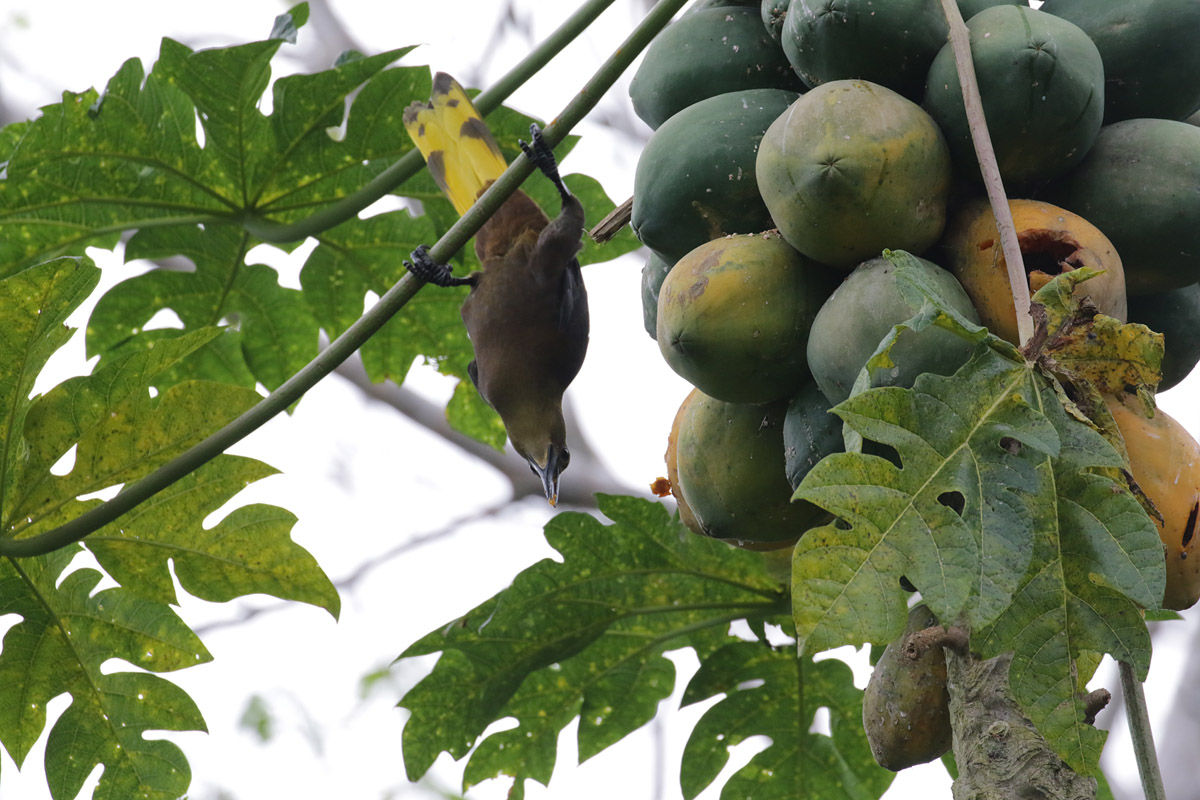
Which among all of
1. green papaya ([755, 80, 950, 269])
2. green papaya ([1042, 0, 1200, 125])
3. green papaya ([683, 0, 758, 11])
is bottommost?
green papaya ([755, 80, 950, 269])

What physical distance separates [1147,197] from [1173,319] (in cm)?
22

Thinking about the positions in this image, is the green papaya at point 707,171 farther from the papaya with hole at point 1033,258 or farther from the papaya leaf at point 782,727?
the papaya leaf at point 782,727

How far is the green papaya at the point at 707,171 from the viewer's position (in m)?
1.57

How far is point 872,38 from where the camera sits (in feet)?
4.81

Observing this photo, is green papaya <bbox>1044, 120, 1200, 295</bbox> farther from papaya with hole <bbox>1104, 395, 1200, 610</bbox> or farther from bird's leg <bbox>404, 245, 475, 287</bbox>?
bird's leg <bbox>404, 245, 475, 287</bbox>

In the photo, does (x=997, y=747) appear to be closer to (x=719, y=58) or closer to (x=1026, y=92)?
(x=1026, y=92)

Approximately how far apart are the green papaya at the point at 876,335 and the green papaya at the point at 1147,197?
23cm

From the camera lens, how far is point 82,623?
222cm

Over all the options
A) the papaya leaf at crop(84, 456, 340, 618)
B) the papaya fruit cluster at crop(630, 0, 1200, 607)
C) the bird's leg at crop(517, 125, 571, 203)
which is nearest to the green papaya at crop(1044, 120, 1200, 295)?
the papaya fruit cluster at crop(630, 0, 1200, 607)

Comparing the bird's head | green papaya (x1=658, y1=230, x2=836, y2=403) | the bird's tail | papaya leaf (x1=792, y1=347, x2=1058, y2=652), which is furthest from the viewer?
the bird's head

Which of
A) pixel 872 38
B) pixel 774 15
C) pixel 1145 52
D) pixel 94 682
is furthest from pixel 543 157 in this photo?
pixel 94 682

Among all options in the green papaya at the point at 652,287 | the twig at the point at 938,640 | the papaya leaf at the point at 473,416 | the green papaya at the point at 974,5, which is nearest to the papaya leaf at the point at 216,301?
the papaya leaf at the point at 473,416

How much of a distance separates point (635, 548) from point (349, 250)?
1.02m

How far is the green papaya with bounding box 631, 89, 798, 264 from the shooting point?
1565 millimetres
